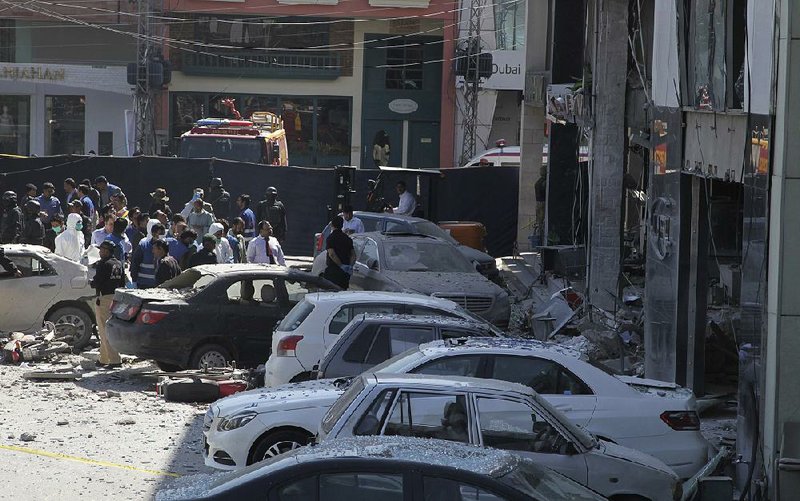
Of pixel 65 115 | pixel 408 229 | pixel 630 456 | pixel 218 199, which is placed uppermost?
pixel 65 115

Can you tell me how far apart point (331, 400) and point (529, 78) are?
19668 millimetres

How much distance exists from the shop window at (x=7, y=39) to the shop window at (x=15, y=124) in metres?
1.64

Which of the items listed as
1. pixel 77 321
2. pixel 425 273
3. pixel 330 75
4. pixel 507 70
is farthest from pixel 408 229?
pixel 330 75

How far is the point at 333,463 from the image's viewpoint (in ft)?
22.5

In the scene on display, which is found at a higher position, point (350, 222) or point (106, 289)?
point (350, 222)

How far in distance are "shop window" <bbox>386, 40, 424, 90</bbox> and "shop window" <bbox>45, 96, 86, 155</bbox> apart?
40.8 ft

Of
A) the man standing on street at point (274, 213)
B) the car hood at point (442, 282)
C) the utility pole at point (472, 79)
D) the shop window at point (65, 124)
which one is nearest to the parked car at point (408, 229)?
the man standing on street at point (274, 213)

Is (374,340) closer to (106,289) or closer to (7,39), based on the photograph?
(106,289)

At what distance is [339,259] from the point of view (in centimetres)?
2036

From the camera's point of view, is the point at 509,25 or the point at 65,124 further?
the point at 65,124

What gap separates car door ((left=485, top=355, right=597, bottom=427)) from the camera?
1066 cm

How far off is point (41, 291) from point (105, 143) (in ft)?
118

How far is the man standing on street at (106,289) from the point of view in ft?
56.4

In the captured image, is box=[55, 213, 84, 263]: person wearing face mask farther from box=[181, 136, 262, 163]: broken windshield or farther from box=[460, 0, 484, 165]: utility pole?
box=[460, 0, 484, 165]: utility pole
